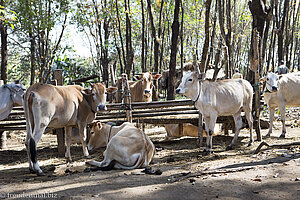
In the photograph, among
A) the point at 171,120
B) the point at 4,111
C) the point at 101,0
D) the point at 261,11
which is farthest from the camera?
the point at 101,0

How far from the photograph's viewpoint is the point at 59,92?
6.97 m

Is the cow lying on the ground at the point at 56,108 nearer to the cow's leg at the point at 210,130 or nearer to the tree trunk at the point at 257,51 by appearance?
the cow's leg at the point at 210,130

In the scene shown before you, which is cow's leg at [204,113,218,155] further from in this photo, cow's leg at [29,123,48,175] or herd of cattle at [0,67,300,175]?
cow's leg at [29,123,48,175]

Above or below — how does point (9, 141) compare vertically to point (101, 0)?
below

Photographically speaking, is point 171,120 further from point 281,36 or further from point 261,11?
point 281,36

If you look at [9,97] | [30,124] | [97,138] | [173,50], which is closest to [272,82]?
[173,50]

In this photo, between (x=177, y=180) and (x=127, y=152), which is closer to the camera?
(x=177, y=180)

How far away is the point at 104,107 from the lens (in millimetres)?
7539

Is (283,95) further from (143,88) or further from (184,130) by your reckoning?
(143,88)

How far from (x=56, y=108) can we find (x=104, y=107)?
125 centimetres

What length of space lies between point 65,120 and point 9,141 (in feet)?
17.5

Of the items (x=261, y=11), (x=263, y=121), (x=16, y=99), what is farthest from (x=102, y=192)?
(x=261, y=11)

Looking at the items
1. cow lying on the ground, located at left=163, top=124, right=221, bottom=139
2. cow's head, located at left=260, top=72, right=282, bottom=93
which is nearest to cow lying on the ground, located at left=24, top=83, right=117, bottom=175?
cow lying on the ground, located at left=163, top=124, right=221, bottom=139

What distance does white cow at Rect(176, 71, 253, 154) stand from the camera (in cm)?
758
